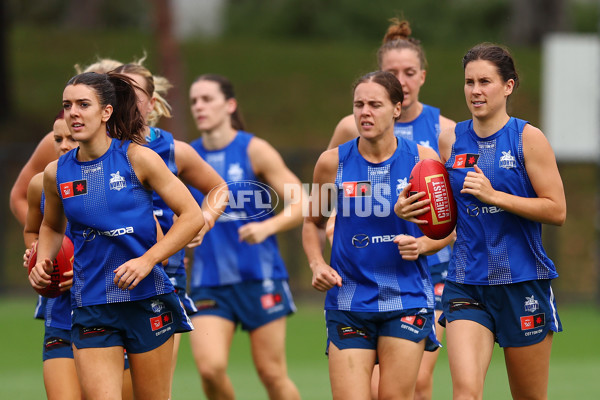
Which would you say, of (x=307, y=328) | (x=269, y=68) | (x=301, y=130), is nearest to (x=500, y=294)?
(x=307, y=328)

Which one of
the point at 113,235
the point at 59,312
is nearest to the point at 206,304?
the point at 59,312

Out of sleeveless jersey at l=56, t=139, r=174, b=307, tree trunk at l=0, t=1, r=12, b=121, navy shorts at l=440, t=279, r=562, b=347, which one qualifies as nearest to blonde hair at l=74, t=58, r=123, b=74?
sleeveless jersey at l=56, t=139, r=174, b=307

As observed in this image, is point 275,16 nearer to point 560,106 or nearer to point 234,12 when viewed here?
point 234,12

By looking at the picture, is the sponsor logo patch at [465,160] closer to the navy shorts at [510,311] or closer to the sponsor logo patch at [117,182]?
the navy shorts at [510,311]

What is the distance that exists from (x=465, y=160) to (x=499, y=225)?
381 millimetres

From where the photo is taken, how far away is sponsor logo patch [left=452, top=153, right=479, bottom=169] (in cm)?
508

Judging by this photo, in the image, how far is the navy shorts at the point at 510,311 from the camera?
5.03 m

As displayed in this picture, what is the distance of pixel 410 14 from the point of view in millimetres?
27109

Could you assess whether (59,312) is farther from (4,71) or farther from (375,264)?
(4,71)

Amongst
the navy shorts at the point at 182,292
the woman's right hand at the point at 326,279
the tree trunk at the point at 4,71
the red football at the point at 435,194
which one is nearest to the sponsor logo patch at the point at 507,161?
the red football at the point at 435,194

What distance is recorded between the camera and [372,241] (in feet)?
17.0

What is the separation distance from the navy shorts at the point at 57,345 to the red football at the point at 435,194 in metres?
1.99

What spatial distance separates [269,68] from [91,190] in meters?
19.1

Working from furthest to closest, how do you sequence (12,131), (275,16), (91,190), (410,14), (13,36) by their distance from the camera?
1. (275,16)
2. (410,14)
3. (13,36)
4. (12,131)
5. (91,190)
